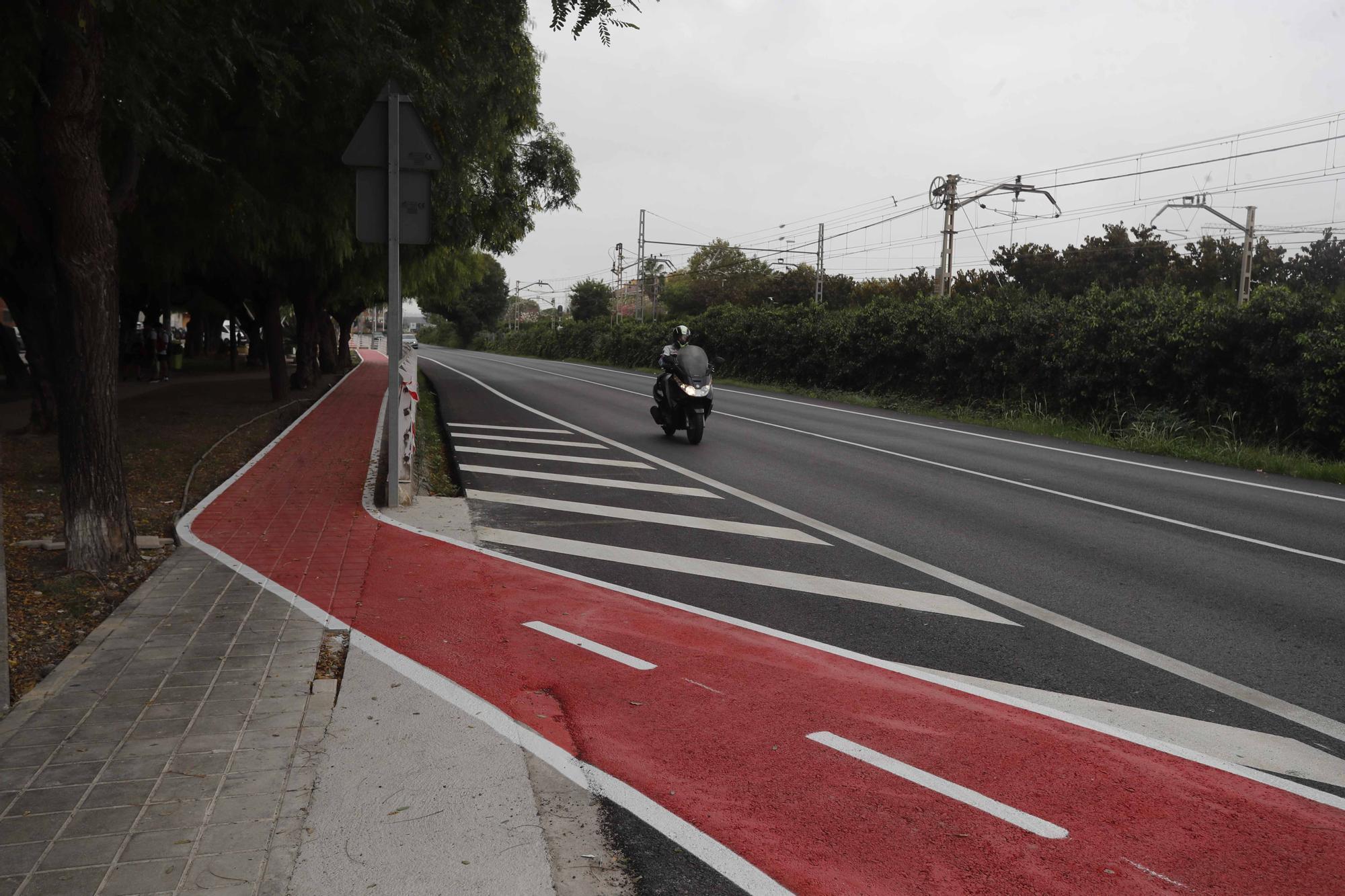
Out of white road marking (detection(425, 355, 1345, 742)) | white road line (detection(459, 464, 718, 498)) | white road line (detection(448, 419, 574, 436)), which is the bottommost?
white road marking (detection(425, 355, 1345, 742))

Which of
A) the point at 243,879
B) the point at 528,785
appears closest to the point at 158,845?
the point at 243,879

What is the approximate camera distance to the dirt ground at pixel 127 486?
555cm

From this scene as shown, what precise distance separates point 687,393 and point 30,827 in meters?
11.4

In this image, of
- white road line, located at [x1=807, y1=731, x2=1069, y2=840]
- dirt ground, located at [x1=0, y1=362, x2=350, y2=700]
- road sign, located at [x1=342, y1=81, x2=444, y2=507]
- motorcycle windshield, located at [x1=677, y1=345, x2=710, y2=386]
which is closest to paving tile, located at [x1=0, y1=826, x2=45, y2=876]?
dirt ground, located at [x1=0, y1=362, x2=350, y2=700]

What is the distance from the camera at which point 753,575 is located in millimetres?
7070

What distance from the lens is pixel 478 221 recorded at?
19.8 metres

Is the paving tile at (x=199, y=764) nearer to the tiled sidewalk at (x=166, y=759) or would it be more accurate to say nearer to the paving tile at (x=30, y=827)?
the tiled sidewalk at (x=166, y=759)

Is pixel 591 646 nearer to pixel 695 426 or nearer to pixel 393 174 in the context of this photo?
pixel 393 174

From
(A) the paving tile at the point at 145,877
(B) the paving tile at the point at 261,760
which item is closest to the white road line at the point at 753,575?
(B) the paving tile at the point at 261,760

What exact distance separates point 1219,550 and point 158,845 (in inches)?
309

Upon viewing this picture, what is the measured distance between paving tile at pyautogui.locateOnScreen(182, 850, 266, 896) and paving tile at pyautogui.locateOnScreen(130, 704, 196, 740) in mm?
1055

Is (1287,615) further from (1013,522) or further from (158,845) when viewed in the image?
(158,845)

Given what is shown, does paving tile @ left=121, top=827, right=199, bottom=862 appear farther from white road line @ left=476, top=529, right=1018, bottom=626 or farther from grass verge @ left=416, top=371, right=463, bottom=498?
grass verge @ left=416, top=371, right=463, bottom=498

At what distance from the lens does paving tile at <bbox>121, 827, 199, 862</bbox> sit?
121 inches
